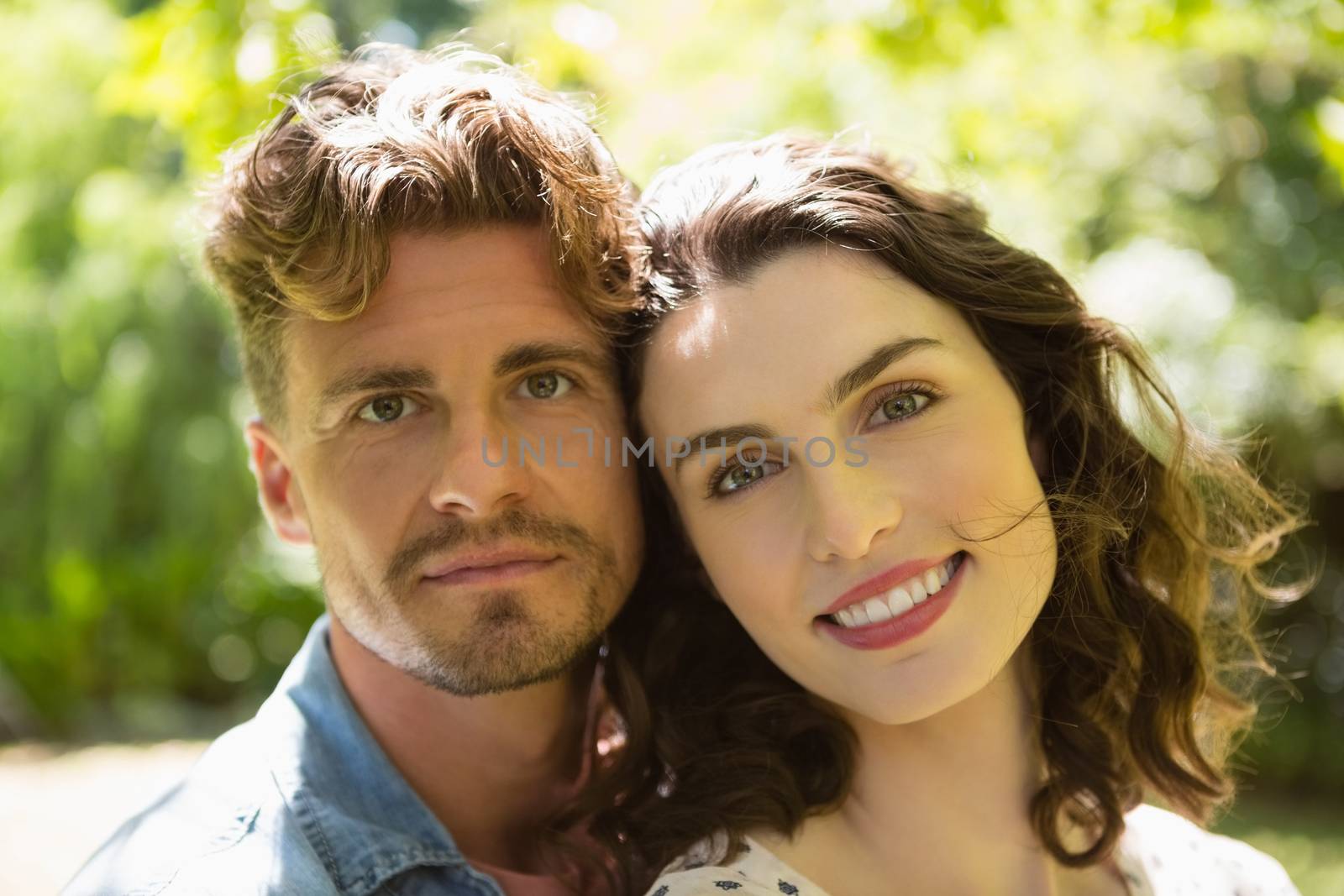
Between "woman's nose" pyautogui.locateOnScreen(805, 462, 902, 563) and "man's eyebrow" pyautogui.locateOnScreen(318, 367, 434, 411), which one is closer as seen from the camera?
"woman's nose" pyautogui.locateOnScreen(805, 462, 902, 563)

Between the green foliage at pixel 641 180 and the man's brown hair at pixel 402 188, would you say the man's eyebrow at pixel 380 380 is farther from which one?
the green foliage at pixel 641 180

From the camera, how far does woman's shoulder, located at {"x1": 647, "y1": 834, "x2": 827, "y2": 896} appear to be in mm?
1965

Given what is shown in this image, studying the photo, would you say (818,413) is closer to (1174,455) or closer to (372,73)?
(1174,455)

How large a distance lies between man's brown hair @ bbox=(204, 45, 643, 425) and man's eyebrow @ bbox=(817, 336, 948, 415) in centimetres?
47

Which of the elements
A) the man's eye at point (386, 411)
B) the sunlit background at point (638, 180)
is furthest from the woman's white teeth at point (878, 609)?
the sunlit background at point (638, 180)

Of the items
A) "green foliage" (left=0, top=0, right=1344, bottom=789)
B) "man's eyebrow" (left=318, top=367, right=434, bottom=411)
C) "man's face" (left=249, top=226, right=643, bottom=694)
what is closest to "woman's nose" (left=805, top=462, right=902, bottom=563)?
"man's face" (left=249, top=226, right=643, bottom=694)

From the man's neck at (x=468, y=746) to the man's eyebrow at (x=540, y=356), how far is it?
668mm

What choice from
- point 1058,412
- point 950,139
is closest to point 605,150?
point 1058,412

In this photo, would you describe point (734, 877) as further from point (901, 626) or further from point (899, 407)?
point (899, 407)

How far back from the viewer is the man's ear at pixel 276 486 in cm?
262

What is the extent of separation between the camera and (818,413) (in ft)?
6.41

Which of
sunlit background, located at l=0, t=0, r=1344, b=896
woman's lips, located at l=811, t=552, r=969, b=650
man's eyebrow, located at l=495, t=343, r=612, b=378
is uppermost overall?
man's eyebrow, located at l=495, t=343, r=612, b=378

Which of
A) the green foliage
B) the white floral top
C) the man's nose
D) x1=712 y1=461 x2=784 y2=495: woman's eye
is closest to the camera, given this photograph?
x1=712 y1=461 x2=784 y2=495: woman's eye

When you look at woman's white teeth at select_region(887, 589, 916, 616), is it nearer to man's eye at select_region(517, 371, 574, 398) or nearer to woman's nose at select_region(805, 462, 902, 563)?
woman's nose at select_region(805, 462, 902, 563)
